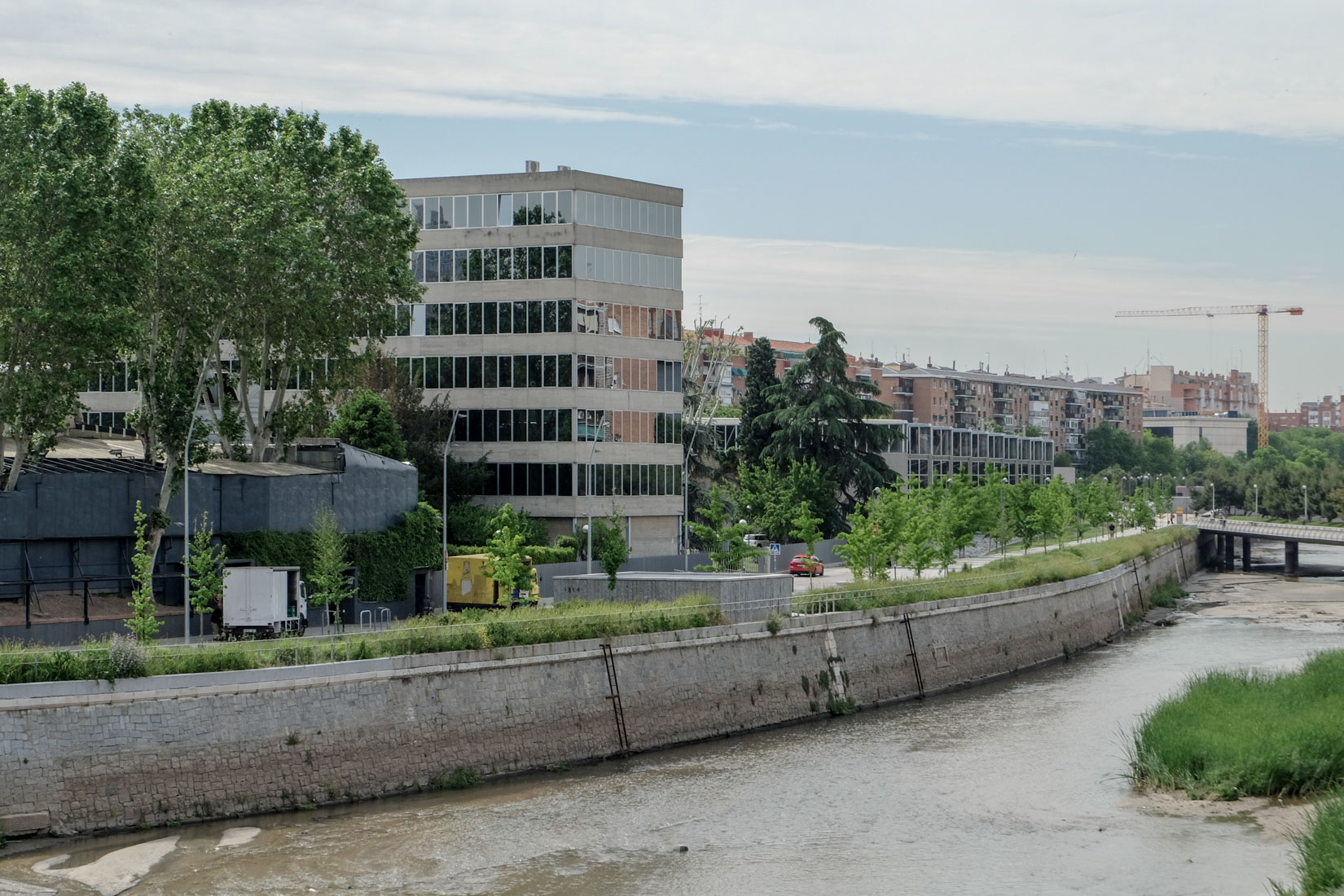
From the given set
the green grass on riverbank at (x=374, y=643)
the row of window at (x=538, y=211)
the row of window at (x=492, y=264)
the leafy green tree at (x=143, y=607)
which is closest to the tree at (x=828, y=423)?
the row of window at (x=538, y=211)

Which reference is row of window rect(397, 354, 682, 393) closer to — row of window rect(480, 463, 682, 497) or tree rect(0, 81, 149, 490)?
row of window rect(480, 463, 682, 497)

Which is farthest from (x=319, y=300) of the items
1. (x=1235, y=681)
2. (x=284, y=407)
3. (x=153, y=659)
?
(x=1235, y=681)

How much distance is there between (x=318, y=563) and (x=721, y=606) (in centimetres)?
1414

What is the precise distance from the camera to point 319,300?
56312mm

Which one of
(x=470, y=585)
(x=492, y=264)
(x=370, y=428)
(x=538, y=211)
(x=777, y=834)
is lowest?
(x=777, y=834)

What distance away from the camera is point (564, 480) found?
79.1 m

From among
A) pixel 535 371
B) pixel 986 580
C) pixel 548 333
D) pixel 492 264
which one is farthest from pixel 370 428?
pixel 986 580

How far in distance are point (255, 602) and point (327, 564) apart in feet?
8.93

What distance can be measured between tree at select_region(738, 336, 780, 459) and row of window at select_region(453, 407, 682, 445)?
2313cm

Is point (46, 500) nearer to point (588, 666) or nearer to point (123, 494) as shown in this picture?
point (123, 494)

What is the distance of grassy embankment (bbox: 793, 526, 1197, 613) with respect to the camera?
55.4m

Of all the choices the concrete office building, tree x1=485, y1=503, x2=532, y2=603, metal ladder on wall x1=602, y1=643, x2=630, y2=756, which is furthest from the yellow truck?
the concrete office building

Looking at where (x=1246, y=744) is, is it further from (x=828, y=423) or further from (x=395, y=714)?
(x=828, y=423)

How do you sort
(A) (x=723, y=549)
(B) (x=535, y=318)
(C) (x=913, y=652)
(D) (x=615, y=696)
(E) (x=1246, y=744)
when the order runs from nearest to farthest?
(E) (x=1246, y=744) → (D) (x=615, y=696) → (C) (x=913, y=652) → (A) (x=723, y=549) → (B) (x=535, y=318)
